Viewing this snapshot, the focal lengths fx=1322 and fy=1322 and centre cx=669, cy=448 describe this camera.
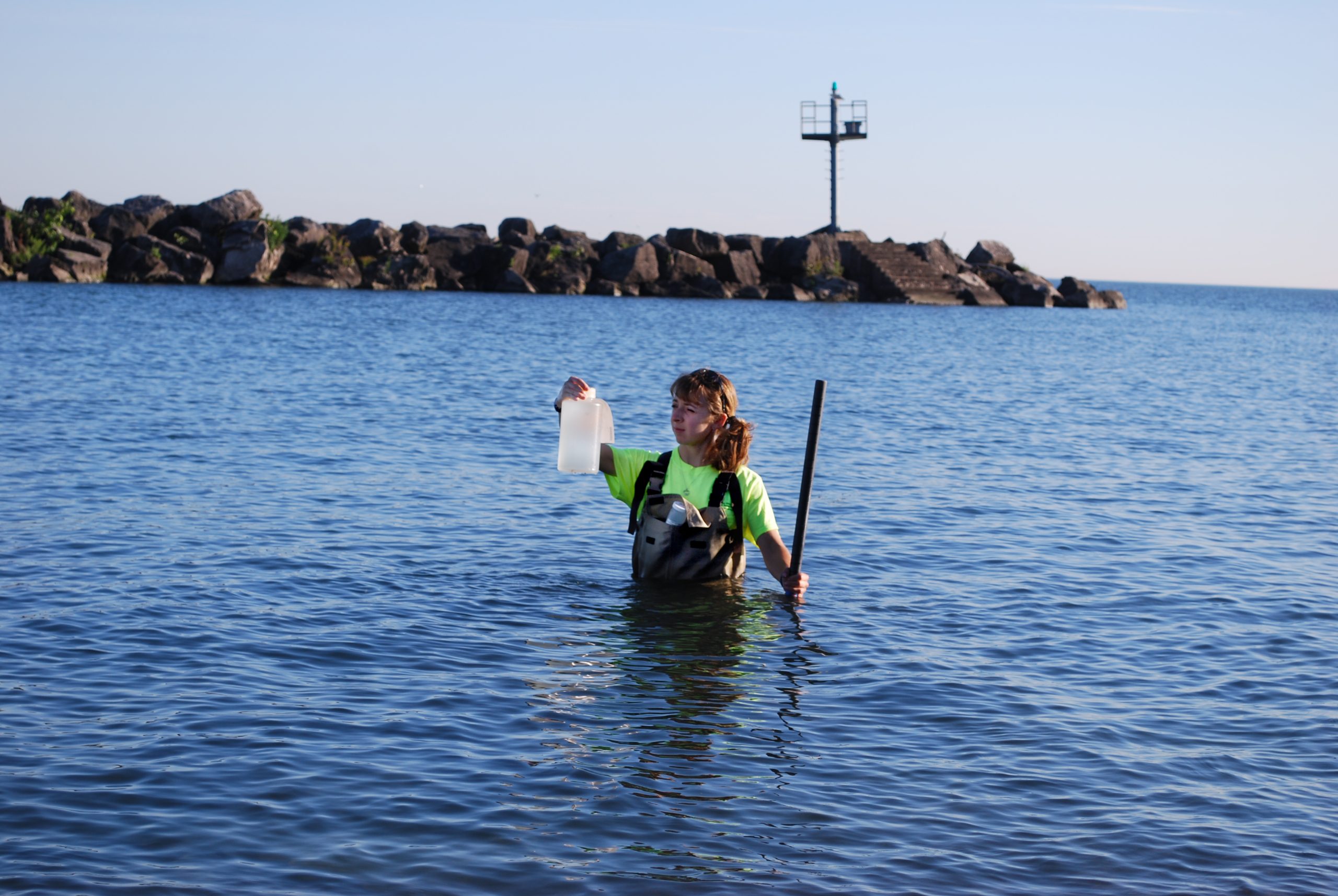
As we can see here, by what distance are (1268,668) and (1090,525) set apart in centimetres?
575

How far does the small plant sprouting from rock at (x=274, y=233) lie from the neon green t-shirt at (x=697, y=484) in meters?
72.7

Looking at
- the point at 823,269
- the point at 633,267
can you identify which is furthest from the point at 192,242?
the point at 823,269

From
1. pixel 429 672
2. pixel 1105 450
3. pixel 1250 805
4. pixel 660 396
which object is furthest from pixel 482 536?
pixel 660 396

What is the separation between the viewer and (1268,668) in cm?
906

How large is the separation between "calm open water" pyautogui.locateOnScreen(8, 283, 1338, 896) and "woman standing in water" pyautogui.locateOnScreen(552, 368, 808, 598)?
2.12 feet

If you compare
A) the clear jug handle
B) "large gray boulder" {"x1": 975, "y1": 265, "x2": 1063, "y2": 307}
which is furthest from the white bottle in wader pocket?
"large gray boulder" {"x1": 975, "y1": 265, "x2": 1063, "y2": 307}

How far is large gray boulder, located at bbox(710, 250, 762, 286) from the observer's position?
87000 millimetres

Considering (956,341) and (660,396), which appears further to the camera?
(956,341)

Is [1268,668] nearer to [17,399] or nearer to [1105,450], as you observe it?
[1105,450]

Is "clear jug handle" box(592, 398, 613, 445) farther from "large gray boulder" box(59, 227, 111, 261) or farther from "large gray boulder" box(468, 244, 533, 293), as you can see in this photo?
"large gray boulder" box(468, 244, 533, 293)

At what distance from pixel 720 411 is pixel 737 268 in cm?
7955

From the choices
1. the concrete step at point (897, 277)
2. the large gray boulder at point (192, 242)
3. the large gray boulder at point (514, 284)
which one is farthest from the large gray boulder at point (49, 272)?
the concrete step at point (897, 277)

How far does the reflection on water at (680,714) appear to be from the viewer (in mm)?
6172

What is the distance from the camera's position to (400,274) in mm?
82000
